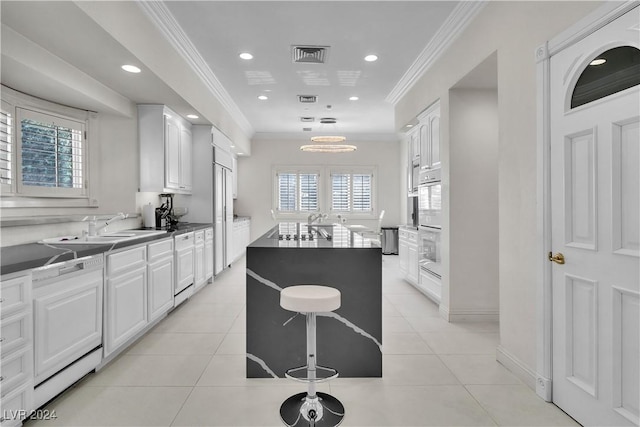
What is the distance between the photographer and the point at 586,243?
1927mm

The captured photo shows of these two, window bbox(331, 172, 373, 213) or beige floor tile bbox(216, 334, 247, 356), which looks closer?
beige floor tile bbox(216, 334, 247, 356)

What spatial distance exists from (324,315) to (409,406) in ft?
2.56

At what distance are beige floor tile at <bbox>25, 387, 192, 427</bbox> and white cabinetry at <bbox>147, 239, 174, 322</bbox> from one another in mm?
1047

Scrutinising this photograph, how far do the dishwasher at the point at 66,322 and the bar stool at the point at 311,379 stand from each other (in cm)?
A: 134

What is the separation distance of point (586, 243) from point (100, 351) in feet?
10.4

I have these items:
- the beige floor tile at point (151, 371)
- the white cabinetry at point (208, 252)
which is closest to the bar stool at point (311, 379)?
the beige floor tile at point (151, 371)

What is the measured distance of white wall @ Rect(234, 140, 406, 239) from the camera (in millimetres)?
9008

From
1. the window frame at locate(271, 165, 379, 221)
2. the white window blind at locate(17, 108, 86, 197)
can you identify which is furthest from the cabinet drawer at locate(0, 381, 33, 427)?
the window frame at locate(271, 165, 379, 221)

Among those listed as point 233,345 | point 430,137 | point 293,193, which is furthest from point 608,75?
point 293,193

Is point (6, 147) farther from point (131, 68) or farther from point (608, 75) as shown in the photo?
point (608, 75)

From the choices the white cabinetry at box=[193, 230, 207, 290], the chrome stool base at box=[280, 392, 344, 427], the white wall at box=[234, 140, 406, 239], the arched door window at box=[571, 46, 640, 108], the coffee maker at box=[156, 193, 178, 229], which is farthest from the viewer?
the white wall at box=[234, 140, 406, 239]

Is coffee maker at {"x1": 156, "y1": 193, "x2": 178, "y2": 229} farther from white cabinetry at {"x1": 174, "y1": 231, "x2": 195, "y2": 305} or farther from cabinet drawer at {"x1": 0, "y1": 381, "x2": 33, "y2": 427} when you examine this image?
cabinet drawer at {"x1": 0, "y1": 381, "x2": 33, "y2": 427}

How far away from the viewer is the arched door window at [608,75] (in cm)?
168

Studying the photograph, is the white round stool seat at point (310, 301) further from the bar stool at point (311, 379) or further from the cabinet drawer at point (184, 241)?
the cabinet drawer at point (184, 241)
